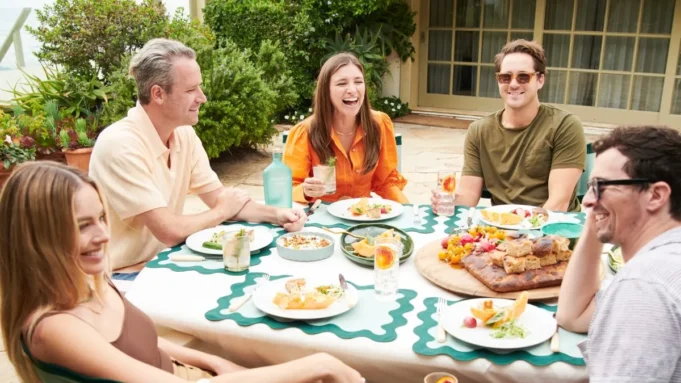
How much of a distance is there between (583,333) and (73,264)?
1276 mm

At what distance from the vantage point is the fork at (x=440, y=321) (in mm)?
1588

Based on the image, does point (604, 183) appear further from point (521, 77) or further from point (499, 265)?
point (521, 77)

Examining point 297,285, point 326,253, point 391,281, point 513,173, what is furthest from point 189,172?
point 513,173

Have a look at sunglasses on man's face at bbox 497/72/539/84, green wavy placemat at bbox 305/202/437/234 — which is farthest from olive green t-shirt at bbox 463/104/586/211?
green wavy placemat at bbox 305/202/437/234

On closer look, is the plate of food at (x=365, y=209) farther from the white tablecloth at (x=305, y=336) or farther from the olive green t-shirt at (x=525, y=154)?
the olive green t-shirt at (x=525, y=154)

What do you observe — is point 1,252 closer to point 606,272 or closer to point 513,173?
point 606,272

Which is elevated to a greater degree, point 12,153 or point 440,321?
point 440,321

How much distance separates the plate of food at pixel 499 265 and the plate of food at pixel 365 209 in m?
0.50

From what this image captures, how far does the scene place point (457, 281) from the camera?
6.20 ft

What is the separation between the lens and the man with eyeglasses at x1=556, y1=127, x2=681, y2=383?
3.71 feet

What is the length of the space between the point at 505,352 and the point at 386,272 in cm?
45

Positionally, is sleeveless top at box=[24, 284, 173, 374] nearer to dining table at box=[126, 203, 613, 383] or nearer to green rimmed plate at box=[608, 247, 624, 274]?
dining table at box=[126, 203, 613, 383]

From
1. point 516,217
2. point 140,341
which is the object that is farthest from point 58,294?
point 516,217

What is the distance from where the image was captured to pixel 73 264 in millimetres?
1398
